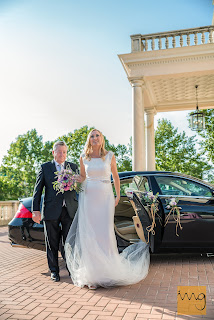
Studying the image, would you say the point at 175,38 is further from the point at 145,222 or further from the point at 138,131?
the point at 145,222

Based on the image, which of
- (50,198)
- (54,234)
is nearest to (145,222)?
(54,234)

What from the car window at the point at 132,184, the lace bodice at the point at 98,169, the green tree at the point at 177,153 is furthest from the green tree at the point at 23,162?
the lace bodice at the point at 98,169

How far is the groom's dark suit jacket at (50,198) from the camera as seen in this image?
14.7 feet

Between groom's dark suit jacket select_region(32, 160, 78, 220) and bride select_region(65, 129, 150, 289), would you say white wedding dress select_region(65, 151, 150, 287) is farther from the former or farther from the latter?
groom's dark suit jacket select_region(32, 160, 78, 220)

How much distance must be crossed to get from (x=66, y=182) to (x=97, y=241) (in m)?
0.88

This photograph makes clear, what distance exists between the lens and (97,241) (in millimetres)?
4223

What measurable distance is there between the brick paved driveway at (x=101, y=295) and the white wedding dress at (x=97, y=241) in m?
0.14

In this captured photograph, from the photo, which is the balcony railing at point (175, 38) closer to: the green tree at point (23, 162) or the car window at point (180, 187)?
the car window at point (180, 187)

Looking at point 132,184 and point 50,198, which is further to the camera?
point 132,184

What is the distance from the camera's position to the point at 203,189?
5.26 m

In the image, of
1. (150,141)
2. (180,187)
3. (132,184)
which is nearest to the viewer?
(180,187)

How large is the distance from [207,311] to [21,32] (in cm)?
449

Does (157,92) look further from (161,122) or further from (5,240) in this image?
(161,122)

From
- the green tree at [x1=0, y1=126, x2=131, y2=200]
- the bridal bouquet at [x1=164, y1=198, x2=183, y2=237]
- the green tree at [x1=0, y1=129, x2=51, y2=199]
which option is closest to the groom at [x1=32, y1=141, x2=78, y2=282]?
the bridal bouquet at [x1=164, y1=198, x2=183, y2=237]
